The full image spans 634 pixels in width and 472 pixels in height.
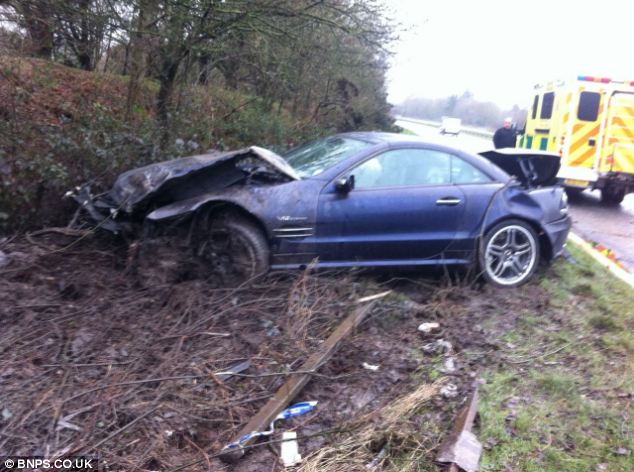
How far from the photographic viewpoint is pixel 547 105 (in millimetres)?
14367

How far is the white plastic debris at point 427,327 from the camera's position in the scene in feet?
16.6

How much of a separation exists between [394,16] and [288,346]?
8.57 metres

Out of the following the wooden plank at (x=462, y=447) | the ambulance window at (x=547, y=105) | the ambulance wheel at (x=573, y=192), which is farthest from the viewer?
the ambulance wheel at (x=573, y=192)

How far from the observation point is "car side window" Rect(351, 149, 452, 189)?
5965 millimetres

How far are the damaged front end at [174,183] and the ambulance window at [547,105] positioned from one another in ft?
32.6

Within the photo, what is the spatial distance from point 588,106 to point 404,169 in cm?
830

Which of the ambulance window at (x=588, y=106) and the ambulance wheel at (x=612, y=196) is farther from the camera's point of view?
the ambulance wheel at (x=612, y=196)

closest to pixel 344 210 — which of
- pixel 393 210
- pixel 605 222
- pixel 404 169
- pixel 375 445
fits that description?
pixel 393 210

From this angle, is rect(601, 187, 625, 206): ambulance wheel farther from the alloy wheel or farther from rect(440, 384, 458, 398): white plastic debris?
rect(440, 384, 458, 398): white plastic debris

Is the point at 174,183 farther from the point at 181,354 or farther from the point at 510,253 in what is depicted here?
the point at 510,253

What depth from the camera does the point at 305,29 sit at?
10.6 meters

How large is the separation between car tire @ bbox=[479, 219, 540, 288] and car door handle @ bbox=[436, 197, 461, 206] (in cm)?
46

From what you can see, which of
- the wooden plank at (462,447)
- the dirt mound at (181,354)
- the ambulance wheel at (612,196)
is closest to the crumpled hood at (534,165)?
the dirt mound at (181,354)

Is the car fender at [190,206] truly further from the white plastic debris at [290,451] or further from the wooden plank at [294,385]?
the white plastic debris at [290,451]
